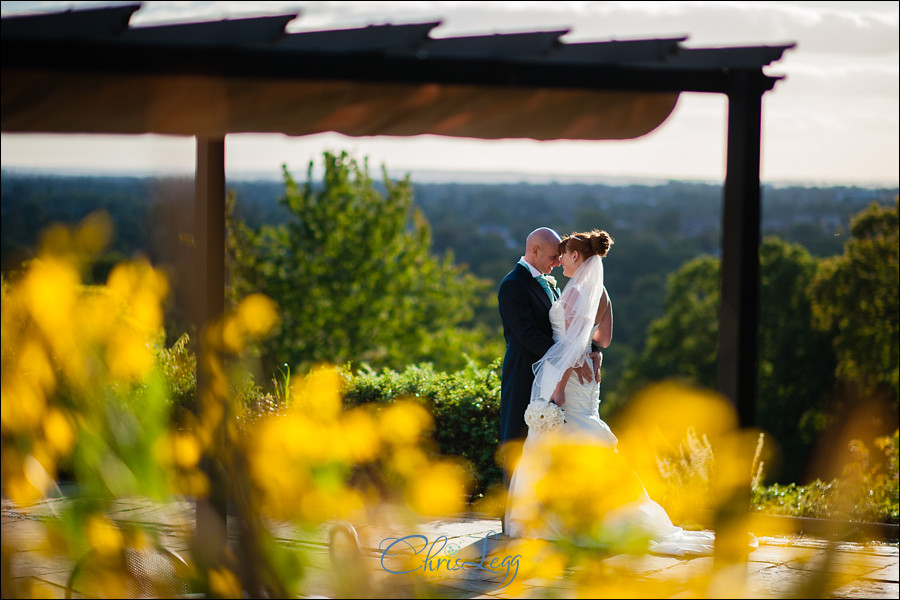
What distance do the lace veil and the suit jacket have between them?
0.09 metres

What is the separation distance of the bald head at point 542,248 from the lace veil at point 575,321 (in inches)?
8.5

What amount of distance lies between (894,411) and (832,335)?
5.03m

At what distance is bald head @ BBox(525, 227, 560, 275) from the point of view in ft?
17.8

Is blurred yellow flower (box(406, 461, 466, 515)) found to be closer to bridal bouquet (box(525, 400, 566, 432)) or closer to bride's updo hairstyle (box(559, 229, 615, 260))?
bridal bouquet (box(525, 400, 566, 432))

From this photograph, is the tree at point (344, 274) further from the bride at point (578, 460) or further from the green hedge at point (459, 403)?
the bride at point (578, 460)

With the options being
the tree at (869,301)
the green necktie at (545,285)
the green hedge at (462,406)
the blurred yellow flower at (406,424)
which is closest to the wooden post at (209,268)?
the green necktie at (545,285)

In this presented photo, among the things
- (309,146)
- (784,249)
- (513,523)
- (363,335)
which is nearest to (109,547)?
(513,523)

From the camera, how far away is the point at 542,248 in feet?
17.9

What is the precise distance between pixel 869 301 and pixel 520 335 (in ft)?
67.0

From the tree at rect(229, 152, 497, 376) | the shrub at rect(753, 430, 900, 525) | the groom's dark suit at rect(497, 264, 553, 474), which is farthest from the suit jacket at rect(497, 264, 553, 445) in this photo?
the tree at rect(229, 152, 497, 376)

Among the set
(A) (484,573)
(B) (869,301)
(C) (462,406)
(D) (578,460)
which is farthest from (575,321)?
(B) (869,301)

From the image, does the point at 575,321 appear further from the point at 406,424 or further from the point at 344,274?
the point at 344,274

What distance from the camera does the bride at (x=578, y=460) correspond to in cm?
516

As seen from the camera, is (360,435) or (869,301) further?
(869,301)
